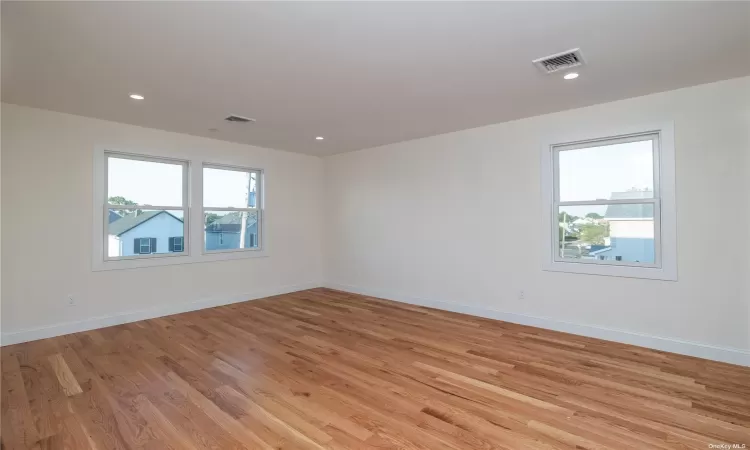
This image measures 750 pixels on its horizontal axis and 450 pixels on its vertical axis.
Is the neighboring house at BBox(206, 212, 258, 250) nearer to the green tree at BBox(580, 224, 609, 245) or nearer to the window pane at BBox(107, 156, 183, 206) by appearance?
the window pane at BBox(107, 156, 183, 206)

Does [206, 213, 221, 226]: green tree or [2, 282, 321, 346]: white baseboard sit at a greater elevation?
[206, 213, 221, 226]: green tree

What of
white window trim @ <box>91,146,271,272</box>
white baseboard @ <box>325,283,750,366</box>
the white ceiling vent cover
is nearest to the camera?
the white ceiling vent cover

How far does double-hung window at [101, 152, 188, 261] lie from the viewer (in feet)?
14.7

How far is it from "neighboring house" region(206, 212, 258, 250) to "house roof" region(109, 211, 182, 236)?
801 mm

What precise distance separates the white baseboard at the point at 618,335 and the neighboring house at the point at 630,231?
0.77 meters

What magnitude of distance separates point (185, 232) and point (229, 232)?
69 centimetres

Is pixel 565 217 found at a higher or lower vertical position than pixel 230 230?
higher

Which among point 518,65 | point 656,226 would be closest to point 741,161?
point 656,226

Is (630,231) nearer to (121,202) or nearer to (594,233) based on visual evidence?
(594,233)

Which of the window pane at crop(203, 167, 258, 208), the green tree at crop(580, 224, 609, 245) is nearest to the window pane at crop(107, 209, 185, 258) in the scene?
the window pane at crop(203, 167, 258, 208)

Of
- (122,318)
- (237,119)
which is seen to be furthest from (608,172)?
(122,318)

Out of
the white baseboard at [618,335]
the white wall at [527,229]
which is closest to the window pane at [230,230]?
the white wall at [527,229]

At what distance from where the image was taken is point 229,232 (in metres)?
5.70

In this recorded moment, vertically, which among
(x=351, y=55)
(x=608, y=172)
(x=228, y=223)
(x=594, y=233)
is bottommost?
(x=594, y=233)
